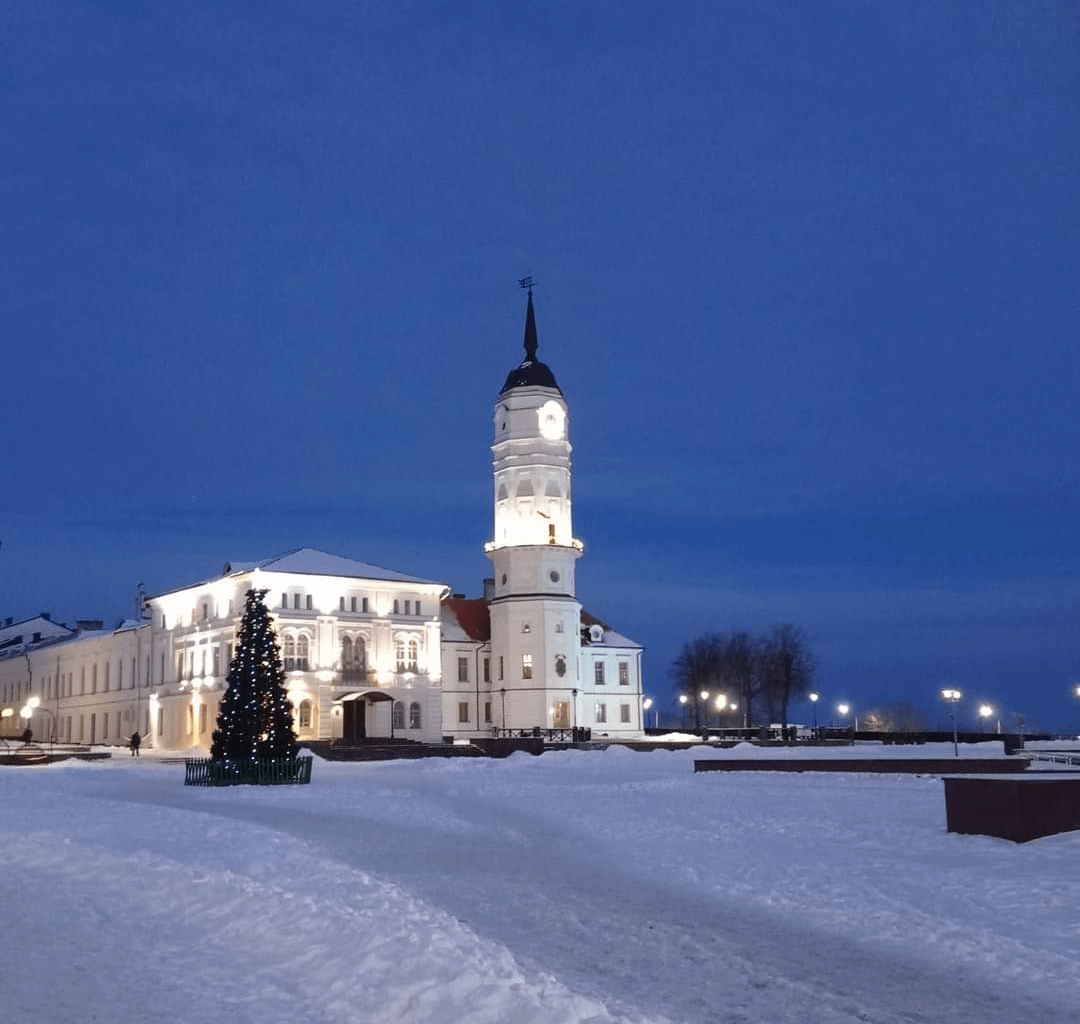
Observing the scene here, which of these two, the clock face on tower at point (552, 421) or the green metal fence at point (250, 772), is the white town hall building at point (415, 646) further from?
the green metal fence at point (250, 772)

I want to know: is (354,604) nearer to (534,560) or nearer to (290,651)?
(290,651)

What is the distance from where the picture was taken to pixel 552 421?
8400cm

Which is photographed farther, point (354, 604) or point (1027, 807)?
point (354, 604)

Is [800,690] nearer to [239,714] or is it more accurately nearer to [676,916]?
[239,714]

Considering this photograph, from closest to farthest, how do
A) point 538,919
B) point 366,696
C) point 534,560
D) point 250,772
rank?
point 538,919
point 250,772
point 366,696
point 534,560

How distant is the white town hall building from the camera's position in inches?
2810

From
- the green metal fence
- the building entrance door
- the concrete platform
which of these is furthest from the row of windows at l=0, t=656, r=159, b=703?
the concrete platform

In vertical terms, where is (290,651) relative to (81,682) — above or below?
above

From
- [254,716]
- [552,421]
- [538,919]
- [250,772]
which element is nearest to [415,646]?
[552,421]

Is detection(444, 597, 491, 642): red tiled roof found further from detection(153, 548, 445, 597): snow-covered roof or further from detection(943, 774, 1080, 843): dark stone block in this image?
detection(943, 774, 1080, 843): dark stone block

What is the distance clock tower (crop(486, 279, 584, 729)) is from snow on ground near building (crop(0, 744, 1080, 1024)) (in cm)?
5547

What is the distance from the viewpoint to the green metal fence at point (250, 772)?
37.2m

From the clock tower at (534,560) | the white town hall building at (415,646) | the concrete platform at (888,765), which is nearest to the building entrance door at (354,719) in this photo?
the white town hall building at (415,646)

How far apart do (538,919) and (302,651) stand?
59661 mm
